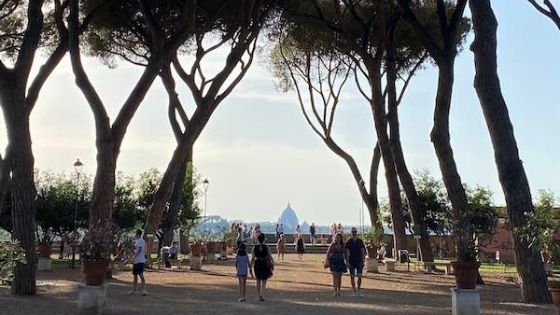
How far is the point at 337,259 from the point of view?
13.9 meters

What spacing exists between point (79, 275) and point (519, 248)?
11790mm

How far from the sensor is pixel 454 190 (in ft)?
55.3

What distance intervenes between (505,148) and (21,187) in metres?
9.31

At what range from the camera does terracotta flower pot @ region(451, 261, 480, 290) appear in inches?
446

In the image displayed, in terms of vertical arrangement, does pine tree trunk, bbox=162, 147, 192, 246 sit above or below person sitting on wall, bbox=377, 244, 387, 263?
above

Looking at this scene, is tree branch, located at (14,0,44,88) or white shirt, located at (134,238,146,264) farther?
tree branch, located at (14,0,44,88)

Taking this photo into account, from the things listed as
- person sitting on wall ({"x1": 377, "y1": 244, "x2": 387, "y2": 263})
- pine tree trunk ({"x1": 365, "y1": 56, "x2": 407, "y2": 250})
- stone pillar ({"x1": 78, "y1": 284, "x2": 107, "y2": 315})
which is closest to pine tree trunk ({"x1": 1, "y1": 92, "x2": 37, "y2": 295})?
stone pillar ({"x1": 78, "y1": 284, "x2": 107, "y2": 315})

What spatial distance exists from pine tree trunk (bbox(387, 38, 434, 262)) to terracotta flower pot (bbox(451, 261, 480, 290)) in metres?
10.9

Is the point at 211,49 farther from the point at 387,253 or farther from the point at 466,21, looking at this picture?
the point at 387,253

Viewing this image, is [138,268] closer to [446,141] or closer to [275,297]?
[275,297]

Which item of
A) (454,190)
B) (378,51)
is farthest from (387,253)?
(454,190)

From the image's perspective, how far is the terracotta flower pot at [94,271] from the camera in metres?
11.2

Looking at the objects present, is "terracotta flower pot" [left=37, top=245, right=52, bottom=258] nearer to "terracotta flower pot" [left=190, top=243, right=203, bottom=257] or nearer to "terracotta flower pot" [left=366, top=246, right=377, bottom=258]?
"terracotta flower pot" [left=190, top=243, right=203, bottom=257]

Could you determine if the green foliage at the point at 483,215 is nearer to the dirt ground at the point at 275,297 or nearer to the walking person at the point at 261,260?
the dirt ground at the point at 275,297
